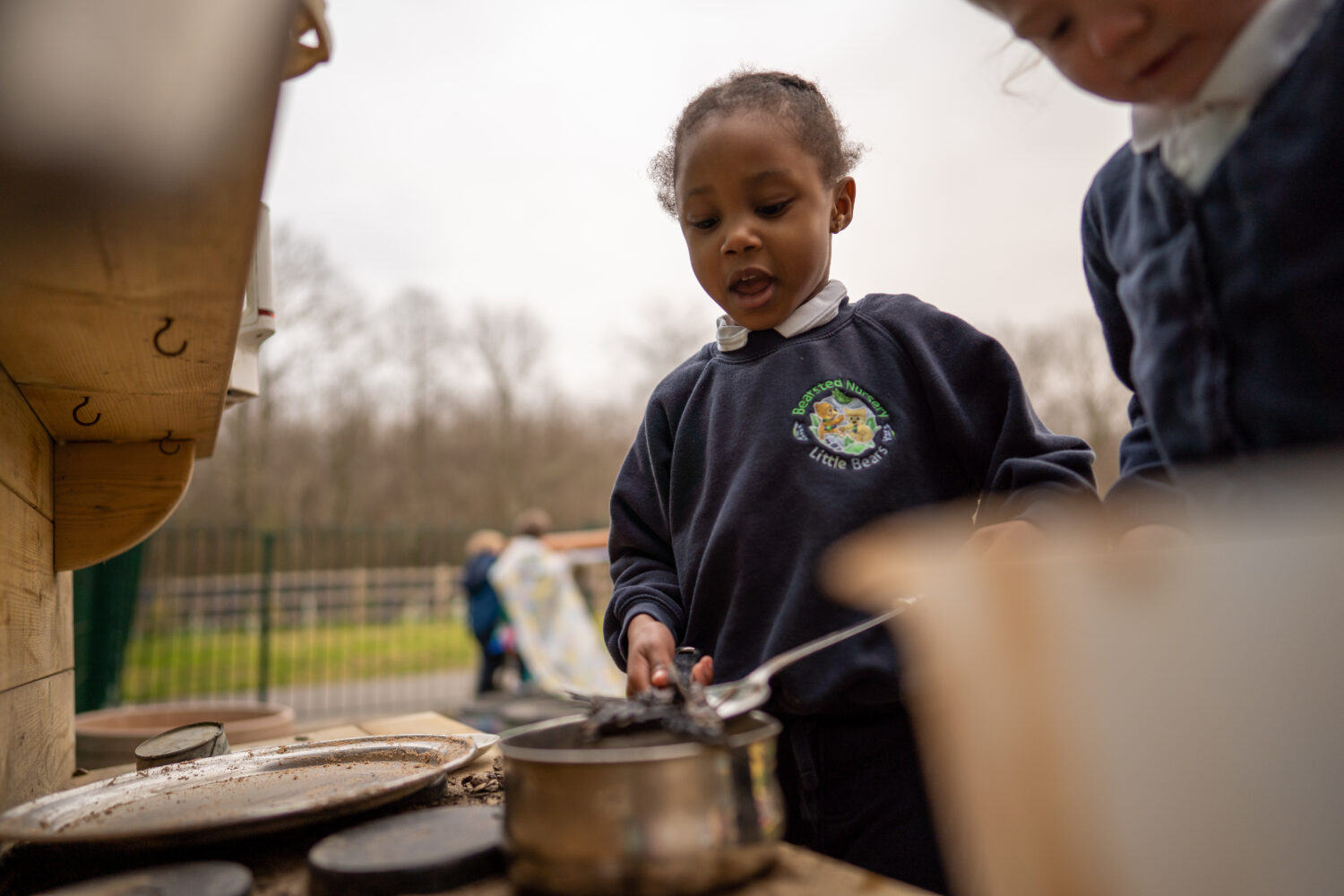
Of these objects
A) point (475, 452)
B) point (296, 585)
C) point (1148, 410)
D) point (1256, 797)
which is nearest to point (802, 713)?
point (1148, 410)

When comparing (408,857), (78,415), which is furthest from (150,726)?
(408,857)

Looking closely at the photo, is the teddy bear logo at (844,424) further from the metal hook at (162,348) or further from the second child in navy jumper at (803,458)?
the metal hook at (162,348)

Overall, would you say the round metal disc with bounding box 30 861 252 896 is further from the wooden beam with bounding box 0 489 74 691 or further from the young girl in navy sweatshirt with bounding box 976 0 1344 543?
the young girl in navy sweatshirt with bounding box 976 0 1344 543

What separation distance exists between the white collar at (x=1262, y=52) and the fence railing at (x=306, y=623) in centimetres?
811

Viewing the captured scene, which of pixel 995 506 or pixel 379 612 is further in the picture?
pixel 379 612

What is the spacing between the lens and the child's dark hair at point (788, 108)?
1539 millimetres

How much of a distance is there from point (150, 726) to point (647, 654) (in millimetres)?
1916

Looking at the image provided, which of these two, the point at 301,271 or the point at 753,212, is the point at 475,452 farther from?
the point at 753,212

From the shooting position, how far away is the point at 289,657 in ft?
33.7

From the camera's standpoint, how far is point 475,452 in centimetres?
2133

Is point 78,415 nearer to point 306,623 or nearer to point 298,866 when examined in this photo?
point 298,866

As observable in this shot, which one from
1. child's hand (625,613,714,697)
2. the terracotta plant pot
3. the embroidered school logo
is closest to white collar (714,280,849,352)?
the embroidered school logo

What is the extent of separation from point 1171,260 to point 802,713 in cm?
82

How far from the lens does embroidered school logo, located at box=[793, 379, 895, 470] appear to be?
1.43 m
